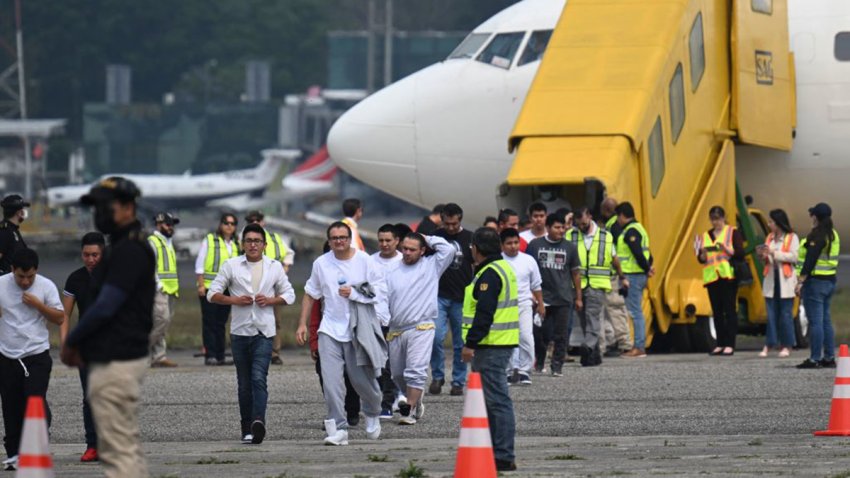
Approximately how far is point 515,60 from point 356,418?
28.9 feet

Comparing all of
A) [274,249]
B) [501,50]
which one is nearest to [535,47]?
[501,50]

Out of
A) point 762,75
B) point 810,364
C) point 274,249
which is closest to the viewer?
point 810,364

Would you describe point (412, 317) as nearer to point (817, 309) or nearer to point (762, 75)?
point (817, 309)

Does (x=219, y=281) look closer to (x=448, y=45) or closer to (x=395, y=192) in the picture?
(x=395, y=192)

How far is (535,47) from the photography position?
22.9m

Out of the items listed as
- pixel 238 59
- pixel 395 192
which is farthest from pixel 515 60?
pixel 238 59

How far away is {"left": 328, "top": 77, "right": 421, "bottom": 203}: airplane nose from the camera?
77.3ft

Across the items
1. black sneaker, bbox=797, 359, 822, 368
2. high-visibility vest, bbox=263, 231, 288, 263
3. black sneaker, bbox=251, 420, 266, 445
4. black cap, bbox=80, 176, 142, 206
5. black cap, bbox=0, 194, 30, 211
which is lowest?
black sneaker, bbox=797, 359, 822, 368

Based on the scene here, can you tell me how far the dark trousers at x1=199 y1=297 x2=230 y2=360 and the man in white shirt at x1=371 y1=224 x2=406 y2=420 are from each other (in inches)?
218

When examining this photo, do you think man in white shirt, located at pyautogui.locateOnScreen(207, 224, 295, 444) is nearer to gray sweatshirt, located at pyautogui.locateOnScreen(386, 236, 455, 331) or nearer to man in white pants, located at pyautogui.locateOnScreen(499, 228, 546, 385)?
gray sweatshirt, located at pyautogui.locateOnScreen(386, 236, 455, 331)

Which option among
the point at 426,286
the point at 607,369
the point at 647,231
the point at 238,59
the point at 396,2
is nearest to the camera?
the point at 426,286

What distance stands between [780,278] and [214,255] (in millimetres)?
6575

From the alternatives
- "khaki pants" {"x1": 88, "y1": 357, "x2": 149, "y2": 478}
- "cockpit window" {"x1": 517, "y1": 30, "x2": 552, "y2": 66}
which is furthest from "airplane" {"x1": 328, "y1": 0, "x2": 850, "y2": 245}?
"khaki pants" {"x1": 88, "y1": 357, "x2": 149, "y2": 478}

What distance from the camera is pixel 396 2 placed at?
107062 mm
